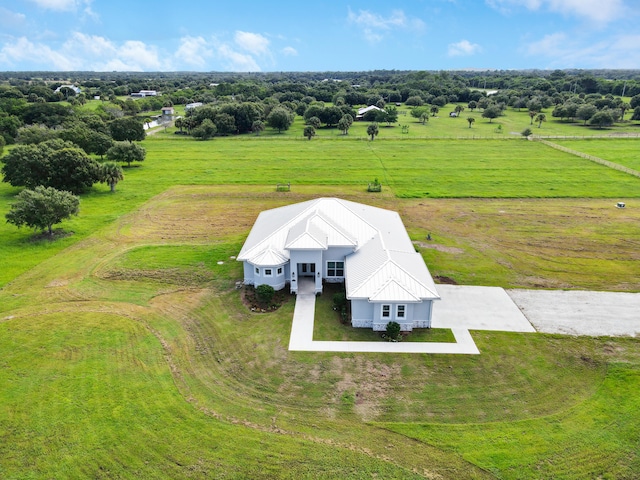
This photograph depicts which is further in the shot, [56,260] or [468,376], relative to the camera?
[56,260]

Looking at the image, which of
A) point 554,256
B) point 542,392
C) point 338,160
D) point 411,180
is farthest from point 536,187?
point 542,392

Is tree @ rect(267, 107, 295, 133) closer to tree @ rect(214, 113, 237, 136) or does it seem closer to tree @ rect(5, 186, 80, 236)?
tree @ rect(214, 113, 237, 136)

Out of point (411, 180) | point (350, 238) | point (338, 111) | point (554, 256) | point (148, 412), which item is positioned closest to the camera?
point (148, 412)

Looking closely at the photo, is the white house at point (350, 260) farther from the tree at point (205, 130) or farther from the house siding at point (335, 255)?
the tree at point (205, 130)

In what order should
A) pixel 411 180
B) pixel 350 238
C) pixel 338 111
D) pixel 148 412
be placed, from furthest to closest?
1. pixel 338 111
2. pixel 411 180
3. pixel 350 238
4. pixel 148 412

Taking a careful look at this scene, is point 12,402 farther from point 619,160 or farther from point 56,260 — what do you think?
point 619,160

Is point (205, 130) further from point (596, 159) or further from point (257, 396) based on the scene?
point (257, 396)

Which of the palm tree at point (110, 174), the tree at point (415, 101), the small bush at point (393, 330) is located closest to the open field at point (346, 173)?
the palm tree at point (110, 174)
